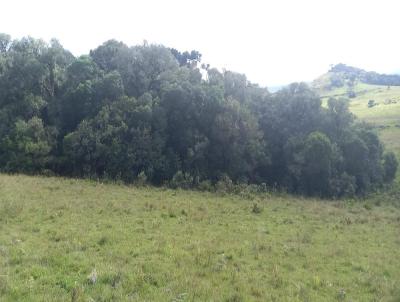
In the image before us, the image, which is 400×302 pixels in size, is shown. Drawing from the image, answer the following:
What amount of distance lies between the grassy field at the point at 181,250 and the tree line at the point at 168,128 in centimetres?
875

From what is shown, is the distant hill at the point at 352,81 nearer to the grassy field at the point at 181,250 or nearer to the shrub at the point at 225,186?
the shrub at the point at 225,186

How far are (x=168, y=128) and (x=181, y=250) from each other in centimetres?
2350

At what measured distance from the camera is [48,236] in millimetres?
14453

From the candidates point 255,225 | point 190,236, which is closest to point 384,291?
point 190,236

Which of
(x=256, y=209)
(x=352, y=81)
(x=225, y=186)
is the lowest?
(x=225, y=186)

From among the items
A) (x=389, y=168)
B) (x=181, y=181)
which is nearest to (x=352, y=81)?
(x=389, y=168)

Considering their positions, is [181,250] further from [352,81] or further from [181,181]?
[352,81]

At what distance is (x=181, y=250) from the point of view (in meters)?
13.7

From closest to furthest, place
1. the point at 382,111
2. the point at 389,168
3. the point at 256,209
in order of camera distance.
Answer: the point at 256,209 < the point at 389,168 < the point at 382,111

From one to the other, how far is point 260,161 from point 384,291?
2508 cm

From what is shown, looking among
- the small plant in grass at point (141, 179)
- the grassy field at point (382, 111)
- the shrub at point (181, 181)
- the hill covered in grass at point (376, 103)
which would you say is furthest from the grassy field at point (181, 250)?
the grassy field at point (382, 111)

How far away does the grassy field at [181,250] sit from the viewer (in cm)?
1028

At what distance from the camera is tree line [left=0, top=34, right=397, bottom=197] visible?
33125 millimetres

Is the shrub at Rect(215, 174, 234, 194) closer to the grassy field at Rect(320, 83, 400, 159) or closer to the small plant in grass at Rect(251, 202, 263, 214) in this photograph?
the small plant in grass at Rect(251, 202, 263, 214)
